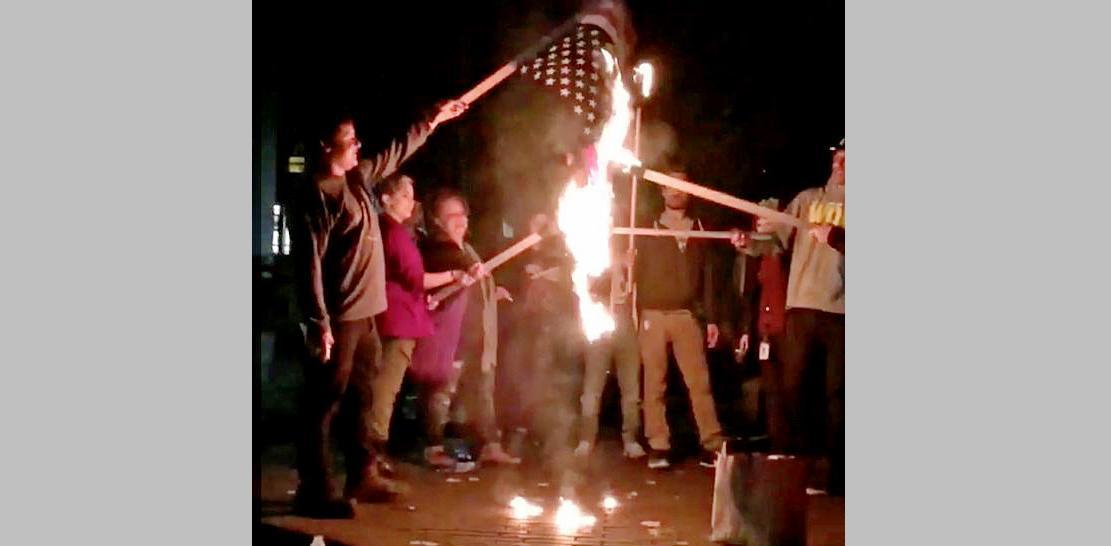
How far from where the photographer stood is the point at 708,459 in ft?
9.30

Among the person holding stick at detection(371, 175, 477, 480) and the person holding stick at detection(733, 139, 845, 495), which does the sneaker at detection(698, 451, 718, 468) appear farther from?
the person holding stick at detection(371, 175, 477, 480)

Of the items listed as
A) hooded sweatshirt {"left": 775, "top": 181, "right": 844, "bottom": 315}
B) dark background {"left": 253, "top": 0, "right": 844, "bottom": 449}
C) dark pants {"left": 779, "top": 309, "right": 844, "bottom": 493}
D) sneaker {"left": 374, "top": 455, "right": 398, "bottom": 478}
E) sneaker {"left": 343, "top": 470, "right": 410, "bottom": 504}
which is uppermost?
dark background {"left": 253, "top": 0, "right": 844, "bottom": 449}

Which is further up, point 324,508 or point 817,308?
point 817,308

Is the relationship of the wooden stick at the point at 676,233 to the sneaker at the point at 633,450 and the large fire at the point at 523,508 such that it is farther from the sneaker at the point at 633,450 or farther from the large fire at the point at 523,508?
the large fire at the point at 523,508

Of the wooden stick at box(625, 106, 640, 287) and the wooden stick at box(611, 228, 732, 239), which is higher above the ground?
the wooden stick at box(625, 106, 640, 287)

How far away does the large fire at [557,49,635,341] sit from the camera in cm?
283

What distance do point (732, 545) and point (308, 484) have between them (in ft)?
3.38

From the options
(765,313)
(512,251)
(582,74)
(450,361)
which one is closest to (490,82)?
(582,74)

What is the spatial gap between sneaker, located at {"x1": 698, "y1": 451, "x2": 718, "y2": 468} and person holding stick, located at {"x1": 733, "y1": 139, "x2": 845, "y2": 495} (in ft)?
0.56

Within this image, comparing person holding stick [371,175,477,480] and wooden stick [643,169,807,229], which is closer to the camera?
wooden stick [643,169,807,229]

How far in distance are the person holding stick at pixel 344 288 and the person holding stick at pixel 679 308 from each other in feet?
2.06

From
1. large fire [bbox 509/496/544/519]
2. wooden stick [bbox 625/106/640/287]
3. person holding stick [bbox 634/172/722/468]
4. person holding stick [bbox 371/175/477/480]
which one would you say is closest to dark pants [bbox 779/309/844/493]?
person holding stick [bbox 634/172/722/468]

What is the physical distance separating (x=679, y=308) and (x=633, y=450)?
13.9 inches

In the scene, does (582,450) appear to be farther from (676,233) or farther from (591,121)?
A: (591,121)
